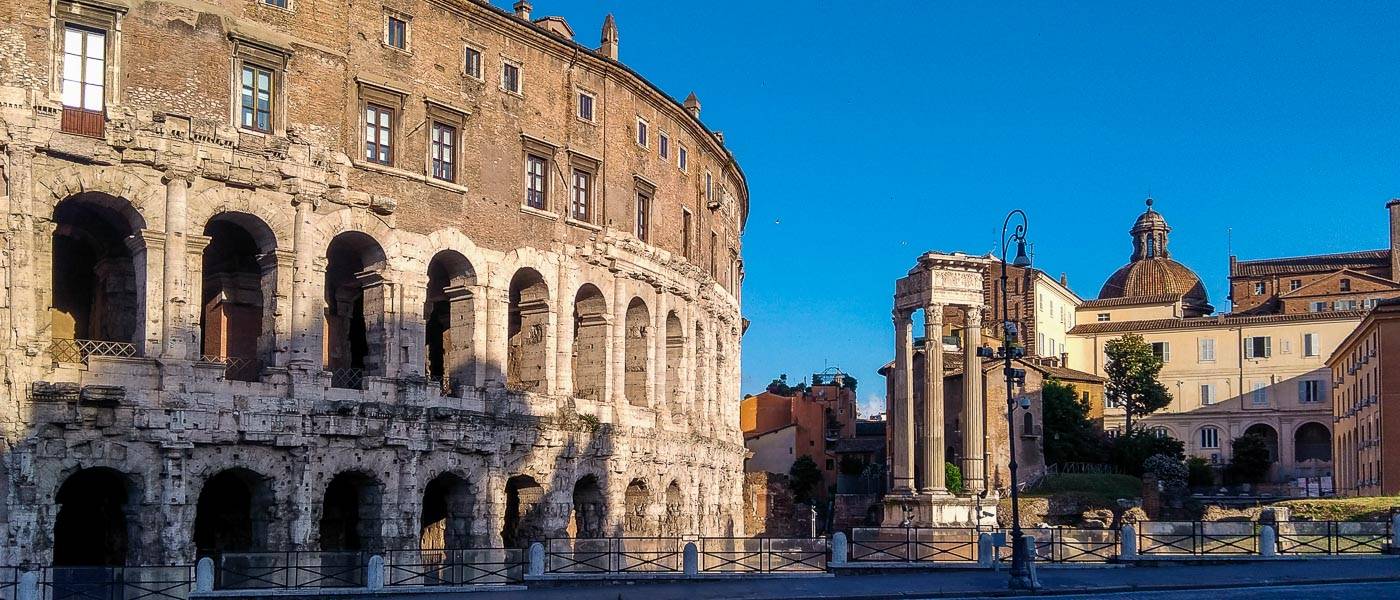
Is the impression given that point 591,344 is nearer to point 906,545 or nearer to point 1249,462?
point 906,545

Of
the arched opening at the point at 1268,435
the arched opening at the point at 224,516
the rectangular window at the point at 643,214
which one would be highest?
the rectangular window at the point at 643,214

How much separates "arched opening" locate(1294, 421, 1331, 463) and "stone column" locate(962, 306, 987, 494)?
159ft

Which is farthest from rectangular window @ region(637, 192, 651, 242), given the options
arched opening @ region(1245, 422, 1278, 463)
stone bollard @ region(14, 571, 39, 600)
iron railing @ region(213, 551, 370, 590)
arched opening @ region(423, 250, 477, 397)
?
arched opening @ region(1245, 422, 1278, 463)

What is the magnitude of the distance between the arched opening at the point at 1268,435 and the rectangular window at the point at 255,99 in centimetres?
6911

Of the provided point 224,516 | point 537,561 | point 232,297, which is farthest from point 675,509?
point 537,561

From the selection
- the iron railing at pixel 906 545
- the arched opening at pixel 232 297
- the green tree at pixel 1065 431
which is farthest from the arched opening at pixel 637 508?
the green tree at pixel 1065 431

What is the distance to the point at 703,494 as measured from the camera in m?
52.4

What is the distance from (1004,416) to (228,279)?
4622cm

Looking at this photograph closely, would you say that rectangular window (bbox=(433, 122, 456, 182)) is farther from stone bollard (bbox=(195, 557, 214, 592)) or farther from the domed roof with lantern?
the domed roof with lantern

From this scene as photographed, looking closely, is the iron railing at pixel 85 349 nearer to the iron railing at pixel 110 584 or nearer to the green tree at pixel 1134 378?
the iron railing at pixel 110 584

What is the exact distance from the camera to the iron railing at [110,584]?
1227 inches

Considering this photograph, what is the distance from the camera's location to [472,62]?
4147cm

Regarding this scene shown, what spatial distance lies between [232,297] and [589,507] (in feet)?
38.6

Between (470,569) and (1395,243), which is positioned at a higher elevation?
(1395,243)
